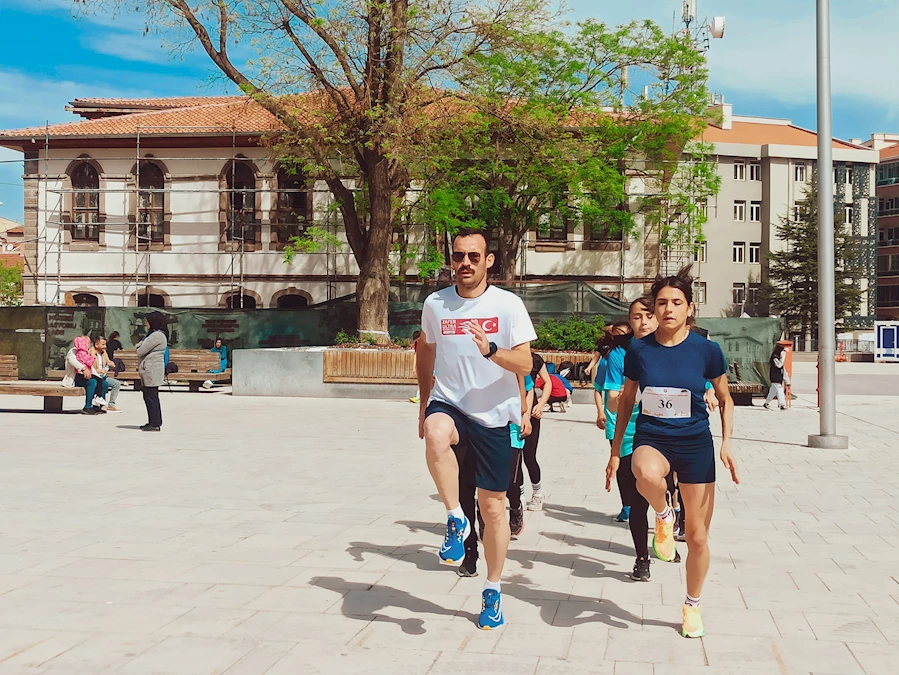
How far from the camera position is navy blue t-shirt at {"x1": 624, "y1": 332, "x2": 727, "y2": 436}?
484 cm

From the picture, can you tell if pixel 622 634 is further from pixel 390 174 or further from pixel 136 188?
pixel 136 188

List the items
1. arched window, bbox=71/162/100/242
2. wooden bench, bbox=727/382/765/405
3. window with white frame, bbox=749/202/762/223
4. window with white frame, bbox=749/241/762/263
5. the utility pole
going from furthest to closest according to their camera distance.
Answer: window with white frame, bbox=749/202/762/223, window with white frame, bbox=749/241/762/263, arched window, bbox=71/162/100/242, wooden bench, bbox=727/382/765/405, the utility pole

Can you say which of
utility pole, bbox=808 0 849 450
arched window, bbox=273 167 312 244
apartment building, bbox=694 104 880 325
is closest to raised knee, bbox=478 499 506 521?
utility pole, bbox=808 0 849 450

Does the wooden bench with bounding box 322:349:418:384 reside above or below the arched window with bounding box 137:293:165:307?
below

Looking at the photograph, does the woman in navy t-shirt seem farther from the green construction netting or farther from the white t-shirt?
the green construction netting

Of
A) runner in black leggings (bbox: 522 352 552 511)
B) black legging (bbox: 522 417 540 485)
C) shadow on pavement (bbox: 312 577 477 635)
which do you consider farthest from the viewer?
black legging (bbox: 522 417 540 485)

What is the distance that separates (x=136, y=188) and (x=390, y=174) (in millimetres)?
14565

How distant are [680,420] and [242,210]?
33363mm

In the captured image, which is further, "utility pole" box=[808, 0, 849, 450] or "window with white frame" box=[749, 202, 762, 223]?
"window with white frame" box=[749, 202, 762, 223]

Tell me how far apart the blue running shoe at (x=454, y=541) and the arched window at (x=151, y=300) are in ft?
109

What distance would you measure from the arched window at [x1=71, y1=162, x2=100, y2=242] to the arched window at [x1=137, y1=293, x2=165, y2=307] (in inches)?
103

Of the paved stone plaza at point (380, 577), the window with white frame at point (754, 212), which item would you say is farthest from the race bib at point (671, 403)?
the window with white frame at point (754, 212)

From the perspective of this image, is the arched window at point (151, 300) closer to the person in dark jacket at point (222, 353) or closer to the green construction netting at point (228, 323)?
the green construction netting at point (228, 323)

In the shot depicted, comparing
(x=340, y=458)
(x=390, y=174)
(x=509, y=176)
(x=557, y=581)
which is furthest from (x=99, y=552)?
(x=509, y=176)
